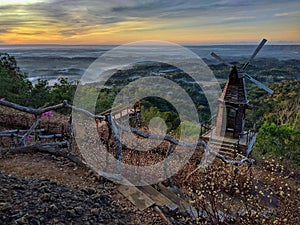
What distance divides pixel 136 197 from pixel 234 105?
8890 millimetres

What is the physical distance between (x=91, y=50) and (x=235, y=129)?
13.8 meters

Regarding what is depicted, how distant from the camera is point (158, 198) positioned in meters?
3.33

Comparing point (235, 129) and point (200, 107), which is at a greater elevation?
point (235, 129)

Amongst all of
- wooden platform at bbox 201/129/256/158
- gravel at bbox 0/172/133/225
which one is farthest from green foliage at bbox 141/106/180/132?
gravel at bbox 0/172/133/225

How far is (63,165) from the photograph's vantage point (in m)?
3.96

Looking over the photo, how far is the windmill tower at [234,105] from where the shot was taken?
1084 centimetres

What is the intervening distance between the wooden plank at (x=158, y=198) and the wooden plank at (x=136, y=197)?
15cm

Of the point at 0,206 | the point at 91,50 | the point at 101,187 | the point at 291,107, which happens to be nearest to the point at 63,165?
the point at 101,187

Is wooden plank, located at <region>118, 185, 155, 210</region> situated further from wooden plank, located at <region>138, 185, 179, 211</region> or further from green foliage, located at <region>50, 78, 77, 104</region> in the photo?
green foliage, located at <region>50, 78, 77, 104</region>

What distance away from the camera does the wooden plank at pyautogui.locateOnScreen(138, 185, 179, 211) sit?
10.4 ft

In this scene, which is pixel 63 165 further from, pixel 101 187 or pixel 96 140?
pixel 96 140

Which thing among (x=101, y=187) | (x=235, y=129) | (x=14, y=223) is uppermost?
(x=14, y=223)

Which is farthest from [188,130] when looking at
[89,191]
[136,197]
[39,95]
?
[89,191]

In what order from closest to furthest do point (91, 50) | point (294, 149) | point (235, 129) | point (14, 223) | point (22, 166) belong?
point (14, 223)
point (22, 166)
point (235, 129)
point (294, 149)
point (91, 50)
